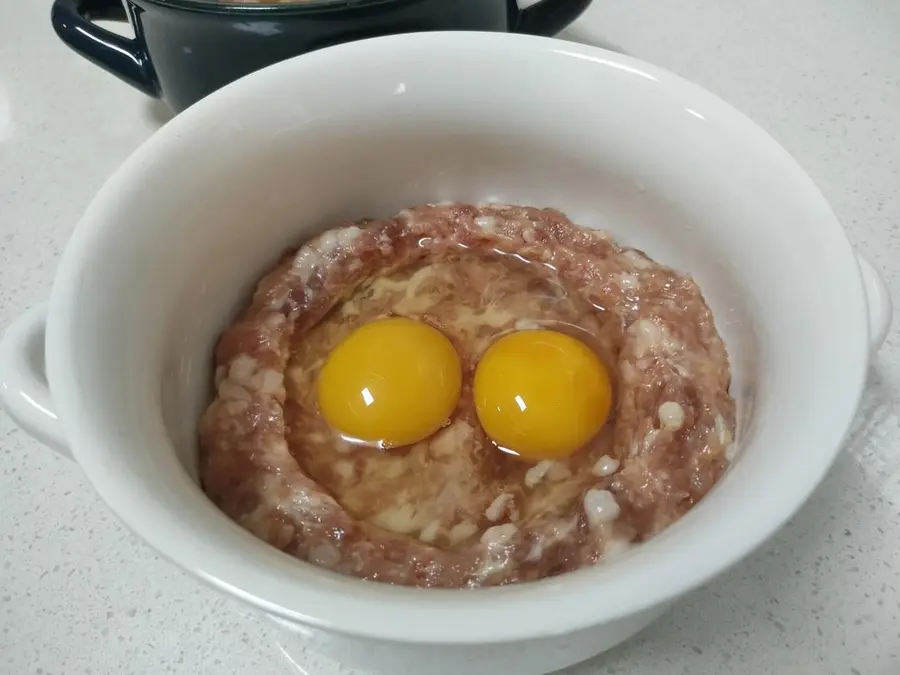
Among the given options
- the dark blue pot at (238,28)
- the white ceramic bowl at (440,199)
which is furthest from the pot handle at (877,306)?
the dark blue pot at (238,28)

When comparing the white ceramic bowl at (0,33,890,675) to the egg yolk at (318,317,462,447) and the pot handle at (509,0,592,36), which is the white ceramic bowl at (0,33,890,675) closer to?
the egg yolk at (318,317,462,447)

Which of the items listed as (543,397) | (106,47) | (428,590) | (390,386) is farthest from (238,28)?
(428,590)

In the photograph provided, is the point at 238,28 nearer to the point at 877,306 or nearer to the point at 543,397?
the point at 543,397

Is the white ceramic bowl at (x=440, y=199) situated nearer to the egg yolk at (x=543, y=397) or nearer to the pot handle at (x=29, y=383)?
the pot handle at (x=29, y=383)

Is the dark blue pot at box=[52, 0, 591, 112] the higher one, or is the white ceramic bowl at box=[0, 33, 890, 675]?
the dark blue pot at box=[52, 0, 591, 112]

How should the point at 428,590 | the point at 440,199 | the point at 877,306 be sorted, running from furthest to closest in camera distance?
the point at 440,199, the point at 877,306, the point at 428,590

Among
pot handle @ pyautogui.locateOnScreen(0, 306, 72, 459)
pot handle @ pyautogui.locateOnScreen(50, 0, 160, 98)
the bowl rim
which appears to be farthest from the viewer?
pot handle @ pyautogui.locateOnScreen(50, 0, 160, 98)

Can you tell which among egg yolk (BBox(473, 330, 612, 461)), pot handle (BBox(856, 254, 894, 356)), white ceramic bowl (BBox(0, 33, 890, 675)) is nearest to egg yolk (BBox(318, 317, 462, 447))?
egg yolk (BBox(473, 330, 612, 461))
